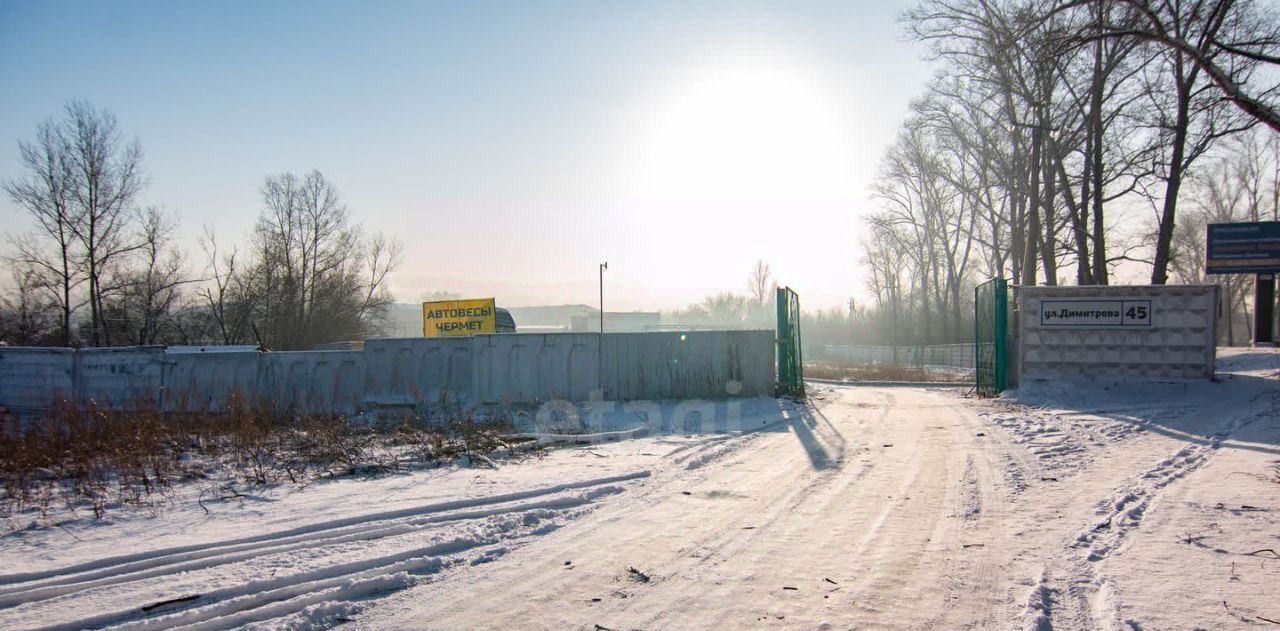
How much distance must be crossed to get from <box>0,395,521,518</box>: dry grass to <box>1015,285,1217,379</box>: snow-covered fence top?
11.9 meters

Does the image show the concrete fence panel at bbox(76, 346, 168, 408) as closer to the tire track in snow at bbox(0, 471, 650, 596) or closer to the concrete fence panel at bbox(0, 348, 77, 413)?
the concrete fence panel at bbox(0, 348, 77, 413)

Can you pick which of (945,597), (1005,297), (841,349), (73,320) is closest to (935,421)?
(1005,297)

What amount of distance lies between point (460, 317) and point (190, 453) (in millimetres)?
22163

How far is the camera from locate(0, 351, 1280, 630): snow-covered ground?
394 cm

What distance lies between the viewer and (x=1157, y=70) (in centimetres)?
2178

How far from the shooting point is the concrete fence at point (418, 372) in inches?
613

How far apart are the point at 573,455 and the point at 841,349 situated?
58.9 metres

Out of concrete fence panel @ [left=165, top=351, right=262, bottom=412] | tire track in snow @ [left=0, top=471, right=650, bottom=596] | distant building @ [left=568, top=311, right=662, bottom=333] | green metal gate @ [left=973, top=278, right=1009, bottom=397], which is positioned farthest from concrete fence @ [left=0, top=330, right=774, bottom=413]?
distant building @ [left=568, top=311, right=662, bottom=333]

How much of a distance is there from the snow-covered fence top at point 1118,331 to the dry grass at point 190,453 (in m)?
11.9

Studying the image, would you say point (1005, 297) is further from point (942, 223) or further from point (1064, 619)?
point (942, 223)

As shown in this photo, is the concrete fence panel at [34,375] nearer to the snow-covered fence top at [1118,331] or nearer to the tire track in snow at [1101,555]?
the tire track in snow at [1101,555]

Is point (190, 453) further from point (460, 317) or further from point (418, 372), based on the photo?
point (460, 317)

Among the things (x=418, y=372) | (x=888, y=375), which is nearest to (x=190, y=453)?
(x=418, y=372)

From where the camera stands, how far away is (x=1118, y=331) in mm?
14484
